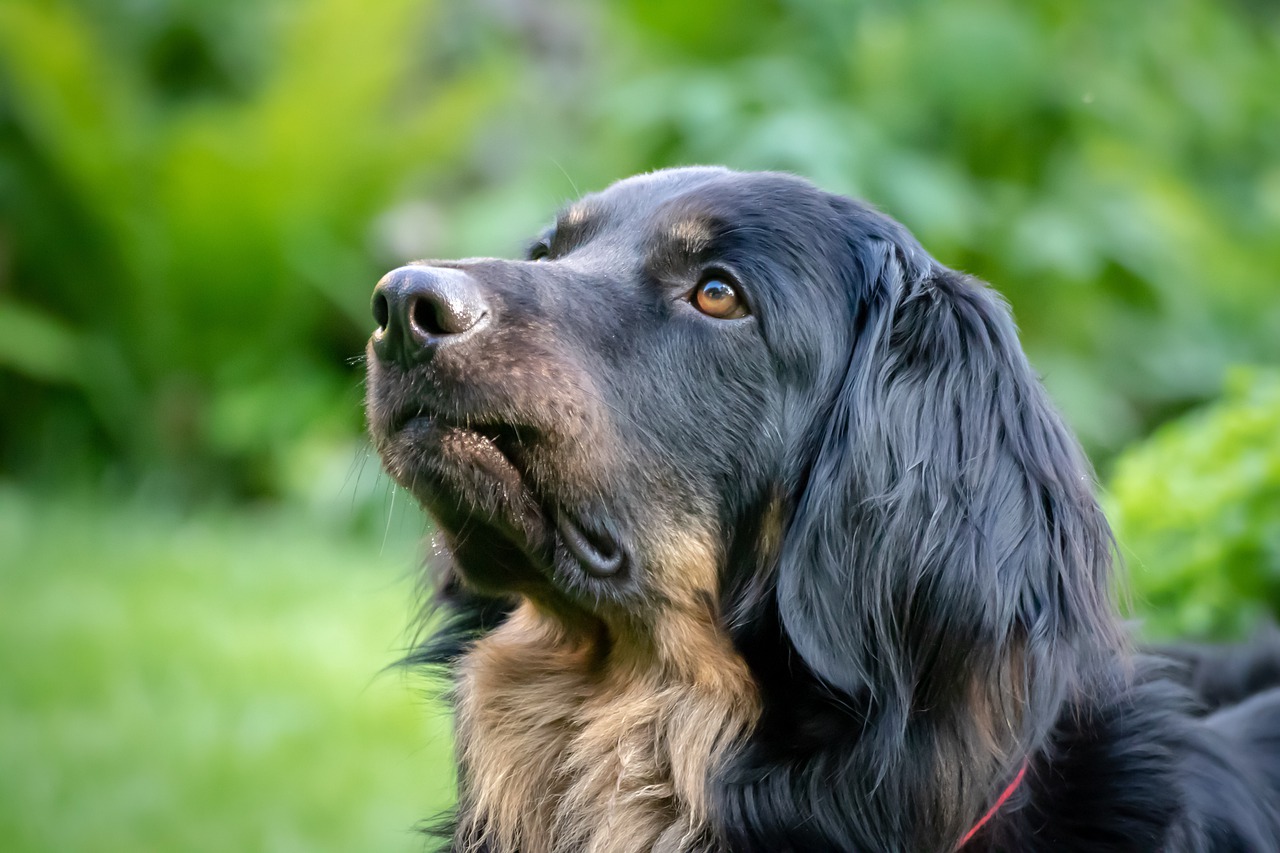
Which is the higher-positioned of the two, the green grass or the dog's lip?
the dog's lip

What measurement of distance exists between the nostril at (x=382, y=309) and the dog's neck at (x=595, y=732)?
2.59ft

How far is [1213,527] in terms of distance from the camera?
3.87 meters

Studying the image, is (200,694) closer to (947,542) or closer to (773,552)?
(773,552)

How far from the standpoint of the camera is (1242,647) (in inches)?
139

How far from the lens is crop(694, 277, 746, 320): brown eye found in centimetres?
263

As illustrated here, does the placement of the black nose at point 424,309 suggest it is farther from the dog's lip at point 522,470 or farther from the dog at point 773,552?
the dog's lip at point 522,470

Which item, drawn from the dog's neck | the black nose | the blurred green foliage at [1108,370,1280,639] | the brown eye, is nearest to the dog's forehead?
the brown eye

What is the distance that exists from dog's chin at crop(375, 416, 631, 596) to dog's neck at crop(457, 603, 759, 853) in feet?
0.70

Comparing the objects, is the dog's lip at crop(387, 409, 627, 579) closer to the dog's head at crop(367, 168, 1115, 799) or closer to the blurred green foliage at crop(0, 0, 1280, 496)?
the dog's head at crop(367, 168, 1115, 799)

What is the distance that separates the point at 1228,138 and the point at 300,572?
7.01m

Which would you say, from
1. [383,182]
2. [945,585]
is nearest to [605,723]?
[945,585]

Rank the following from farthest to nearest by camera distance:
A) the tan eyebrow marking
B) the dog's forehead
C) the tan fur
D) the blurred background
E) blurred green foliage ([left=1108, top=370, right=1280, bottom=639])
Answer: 1. the blurred background
2. blurred green foliage ([left=1108, top=370, right=1280, bottom=639])
3. the tan eyebrow marking
4. the dog's forehead
5. the tan fur

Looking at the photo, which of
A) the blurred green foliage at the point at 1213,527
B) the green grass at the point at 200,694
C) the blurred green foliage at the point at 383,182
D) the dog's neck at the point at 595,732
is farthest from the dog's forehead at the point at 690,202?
the blurred green foliage at the point at 383,182

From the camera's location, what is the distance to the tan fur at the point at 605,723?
2557mm
